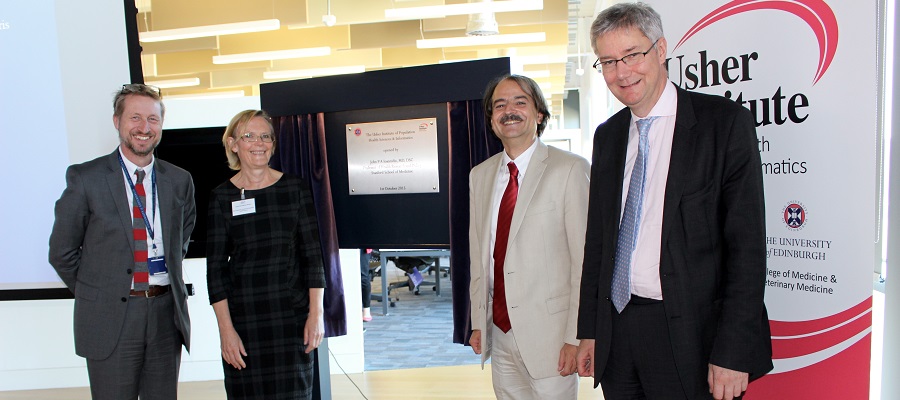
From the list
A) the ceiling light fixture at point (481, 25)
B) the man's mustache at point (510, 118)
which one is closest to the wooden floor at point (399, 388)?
the man's mustache at point (510, 118)

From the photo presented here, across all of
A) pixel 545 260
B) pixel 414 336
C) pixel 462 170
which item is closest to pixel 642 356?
pixel 545 260

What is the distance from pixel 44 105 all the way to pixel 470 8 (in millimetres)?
4455

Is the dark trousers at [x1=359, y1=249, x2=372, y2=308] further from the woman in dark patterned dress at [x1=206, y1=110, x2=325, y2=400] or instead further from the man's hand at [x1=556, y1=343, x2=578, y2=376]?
the man's hand at [x1=556, y1=343, x2=578, y2=376]

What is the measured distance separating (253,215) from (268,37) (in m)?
7.47

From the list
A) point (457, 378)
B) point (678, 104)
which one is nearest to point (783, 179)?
point (678, 104)

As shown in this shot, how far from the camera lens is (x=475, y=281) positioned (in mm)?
2260

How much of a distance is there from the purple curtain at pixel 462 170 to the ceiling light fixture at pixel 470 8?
3.95m

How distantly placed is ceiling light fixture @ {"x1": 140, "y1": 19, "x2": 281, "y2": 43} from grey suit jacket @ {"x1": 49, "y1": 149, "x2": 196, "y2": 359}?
4.66 meters

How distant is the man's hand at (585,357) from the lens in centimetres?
183

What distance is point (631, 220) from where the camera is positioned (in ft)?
5.33

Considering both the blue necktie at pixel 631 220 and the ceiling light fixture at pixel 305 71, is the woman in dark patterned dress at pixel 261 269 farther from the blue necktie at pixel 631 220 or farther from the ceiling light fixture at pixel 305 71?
the ceiling light fixture at pixel 305 71

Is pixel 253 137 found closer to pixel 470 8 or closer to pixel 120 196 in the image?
pixel 120 196

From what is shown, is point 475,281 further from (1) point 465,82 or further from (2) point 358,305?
(2) point 358,305

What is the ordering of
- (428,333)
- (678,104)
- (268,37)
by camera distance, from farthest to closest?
(268,37) < (428,333) < (678,104)
